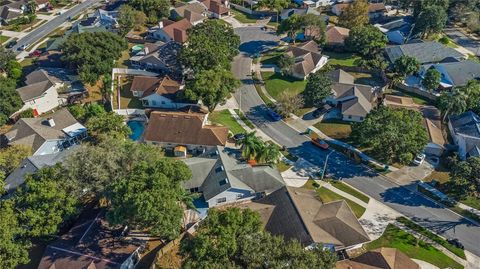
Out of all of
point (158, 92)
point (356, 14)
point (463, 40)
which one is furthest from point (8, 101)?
point (463, 40)

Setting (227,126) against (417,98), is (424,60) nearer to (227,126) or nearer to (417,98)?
(417,98)

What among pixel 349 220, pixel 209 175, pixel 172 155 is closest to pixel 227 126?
pixel 172 155

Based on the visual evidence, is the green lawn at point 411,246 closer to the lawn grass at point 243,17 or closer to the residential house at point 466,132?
the residential house at point 466,132

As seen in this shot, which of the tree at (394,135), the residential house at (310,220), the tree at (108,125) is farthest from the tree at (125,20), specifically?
the residential house at (310,220)

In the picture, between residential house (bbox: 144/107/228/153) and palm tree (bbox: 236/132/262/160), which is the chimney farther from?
palm tree (bbox: 236/132/262/160)

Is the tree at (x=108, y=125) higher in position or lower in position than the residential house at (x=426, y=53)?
lower

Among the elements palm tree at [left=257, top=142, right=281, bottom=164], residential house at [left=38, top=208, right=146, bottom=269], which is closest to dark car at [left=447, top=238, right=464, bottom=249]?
palm tree at [left=257, top=142, right=281, bottom=164]
